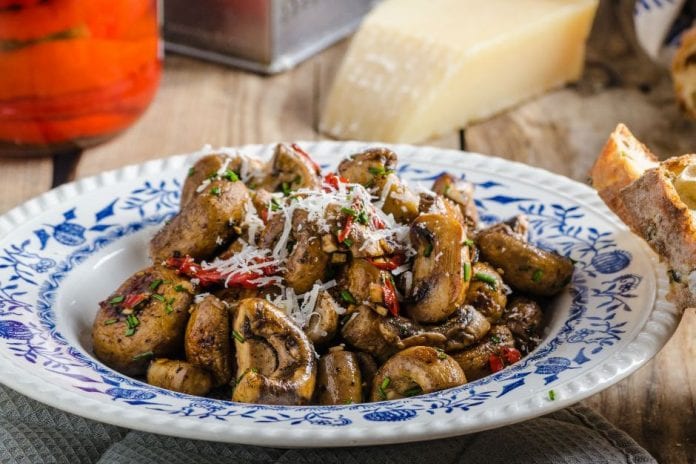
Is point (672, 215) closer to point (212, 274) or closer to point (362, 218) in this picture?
point (362, 218)

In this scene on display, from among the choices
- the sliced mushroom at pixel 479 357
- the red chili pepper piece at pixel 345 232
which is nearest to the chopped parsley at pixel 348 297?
the red chili pepper piece at pixel 345 232

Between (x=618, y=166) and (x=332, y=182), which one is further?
(x=618, y=166)

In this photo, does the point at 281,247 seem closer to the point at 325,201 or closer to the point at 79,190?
the point at 325,201

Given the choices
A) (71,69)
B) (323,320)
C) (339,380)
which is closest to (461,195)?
(323,320)

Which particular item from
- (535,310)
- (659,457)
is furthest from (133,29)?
(659,457)

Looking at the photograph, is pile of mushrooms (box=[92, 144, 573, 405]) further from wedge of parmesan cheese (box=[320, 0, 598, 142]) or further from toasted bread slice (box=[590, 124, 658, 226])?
wedge of parmesan cheese (box=[320, 0, 598, 142])
